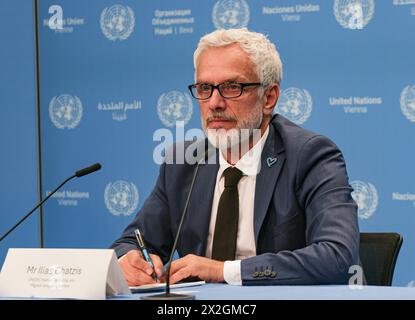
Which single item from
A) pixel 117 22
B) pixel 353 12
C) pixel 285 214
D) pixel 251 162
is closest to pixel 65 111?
pixel 117 22

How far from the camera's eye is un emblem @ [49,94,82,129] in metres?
5.18

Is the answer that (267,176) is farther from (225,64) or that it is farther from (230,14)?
(230,14)

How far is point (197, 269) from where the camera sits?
7.55 feet

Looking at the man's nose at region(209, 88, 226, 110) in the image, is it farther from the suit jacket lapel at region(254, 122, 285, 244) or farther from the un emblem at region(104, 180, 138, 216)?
the un emblem at region(104, 180, 138, 216)

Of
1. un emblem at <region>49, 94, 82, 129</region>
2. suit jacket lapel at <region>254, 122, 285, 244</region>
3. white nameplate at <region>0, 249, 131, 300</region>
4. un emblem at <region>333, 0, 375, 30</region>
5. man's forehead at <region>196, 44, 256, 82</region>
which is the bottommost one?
white nameplate at <region>0, 249, 131, 300</region>

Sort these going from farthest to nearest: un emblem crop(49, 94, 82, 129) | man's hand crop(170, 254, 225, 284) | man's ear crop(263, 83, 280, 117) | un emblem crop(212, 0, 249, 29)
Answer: un emblem crop(49, 94, 82, 129), un emblem crop(212, 0, 249, 29), man's ear crop(263, 83, 280, 117), man's hand crop(170, 254, 225, 284)

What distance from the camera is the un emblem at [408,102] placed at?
14.0 feet

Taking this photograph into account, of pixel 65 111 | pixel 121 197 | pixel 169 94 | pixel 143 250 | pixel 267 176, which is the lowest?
pixel 121 197

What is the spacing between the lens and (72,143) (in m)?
5.22

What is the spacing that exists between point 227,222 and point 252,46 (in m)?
0.68

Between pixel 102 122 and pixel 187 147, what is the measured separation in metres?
2.17

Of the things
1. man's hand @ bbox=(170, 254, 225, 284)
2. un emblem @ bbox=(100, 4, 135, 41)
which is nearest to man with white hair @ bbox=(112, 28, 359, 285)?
man's hand @ bbox=(170, 254, 225, 284)

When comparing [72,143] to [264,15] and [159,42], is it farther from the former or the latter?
[264,15]
